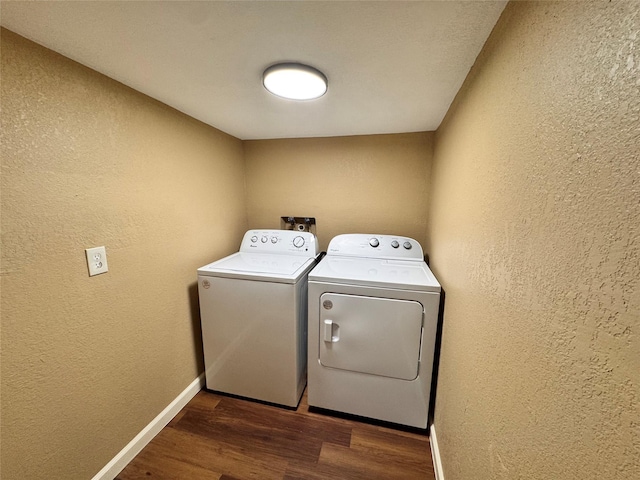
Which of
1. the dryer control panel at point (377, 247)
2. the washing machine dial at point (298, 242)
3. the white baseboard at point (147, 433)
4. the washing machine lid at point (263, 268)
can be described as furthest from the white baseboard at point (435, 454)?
the white baseboard at point (147, 433)

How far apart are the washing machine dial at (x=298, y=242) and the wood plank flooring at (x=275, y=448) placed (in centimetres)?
114

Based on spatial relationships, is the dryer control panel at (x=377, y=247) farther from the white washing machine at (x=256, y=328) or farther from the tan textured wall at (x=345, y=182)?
the white washing machine at (x=256, y=328)

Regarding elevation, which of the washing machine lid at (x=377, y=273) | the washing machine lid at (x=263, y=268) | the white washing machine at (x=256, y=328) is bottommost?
the white washing machine at (x=256, y=328)

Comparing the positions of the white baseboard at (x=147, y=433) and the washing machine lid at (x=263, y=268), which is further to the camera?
the washing machine lid at (x=263, y=268)

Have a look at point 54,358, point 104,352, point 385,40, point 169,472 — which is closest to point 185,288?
point 104,352

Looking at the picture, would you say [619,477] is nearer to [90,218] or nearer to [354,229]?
[90,218]

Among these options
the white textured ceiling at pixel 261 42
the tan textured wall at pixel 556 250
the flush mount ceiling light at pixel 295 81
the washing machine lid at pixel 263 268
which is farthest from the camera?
the washing machine lid at pixel 263 268

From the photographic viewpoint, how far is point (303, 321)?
166 centimetres

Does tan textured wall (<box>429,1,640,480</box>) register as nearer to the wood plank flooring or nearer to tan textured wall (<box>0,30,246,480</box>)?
the wood plank flooring

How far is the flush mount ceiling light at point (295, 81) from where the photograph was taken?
3.36 ft

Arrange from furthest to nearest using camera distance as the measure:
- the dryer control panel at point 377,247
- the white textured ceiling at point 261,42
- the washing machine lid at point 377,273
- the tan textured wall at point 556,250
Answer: the dryer control panel at point 377,247 < the washing machine lid at point 377,273 < the white textured ceiling at point 261,42 < the tan textured wall at point 556,250

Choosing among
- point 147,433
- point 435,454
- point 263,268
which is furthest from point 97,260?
point 435,454

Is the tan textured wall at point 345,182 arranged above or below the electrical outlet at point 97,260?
above

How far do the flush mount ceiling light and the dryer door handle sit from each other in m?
1.22
